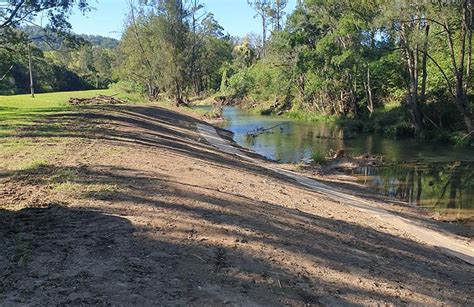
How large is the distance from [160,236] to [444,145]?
91.2 ft

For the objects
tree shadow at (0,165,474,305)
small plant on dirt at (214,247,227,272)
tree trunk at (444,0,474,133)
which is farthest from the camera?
tree trunk at (444,0,474,133)

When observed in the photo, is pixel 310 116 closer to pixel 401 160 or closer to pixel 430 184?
pixel 401 160

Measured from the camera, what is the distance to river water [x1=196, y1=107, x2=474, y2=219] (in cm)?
1694

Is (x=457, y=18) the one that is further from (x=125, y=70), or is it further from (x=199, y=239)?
(x=125, y=70)

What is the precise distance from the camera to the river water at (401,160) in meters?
16.9

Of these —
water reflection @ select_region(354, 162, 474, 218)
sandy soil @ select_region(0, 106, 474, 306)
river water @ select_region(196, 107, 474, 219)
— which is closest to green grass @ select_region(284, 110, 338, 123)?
river water @ select_region(196, 107, 474, 219)

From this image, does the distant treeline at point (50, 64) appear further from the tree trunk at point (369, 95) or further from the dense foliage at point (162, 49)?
the tree trunk at point (369, 95)

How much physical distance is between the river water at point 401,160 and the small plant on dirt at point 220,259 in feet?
34.8

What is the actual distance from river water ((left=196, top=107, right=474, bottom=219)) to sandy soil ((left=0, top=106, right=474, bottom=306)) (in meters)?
6.59

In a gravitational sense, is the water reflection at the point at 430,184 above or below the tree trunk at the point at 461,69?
below

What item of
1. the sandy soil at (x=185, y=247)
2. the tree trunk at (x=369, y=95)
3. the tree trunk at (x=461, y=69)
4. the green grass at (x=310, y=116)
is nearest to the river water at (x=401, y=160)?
the tree trunk at (x=461, y=69)

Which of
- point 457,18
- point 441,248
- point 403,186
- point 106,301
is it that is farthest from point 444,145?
point 106,301

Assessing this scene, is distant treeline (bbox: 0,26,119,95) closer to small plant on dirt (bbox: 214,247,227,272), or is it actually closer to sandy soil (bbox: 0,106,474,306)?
sandy soil (bbox: 0,106,474,306)

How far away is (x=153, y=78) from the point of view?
194ft
